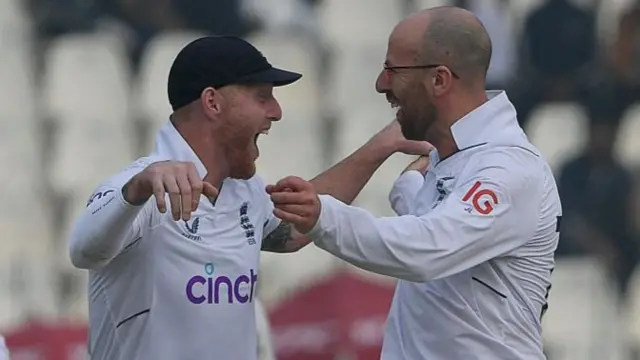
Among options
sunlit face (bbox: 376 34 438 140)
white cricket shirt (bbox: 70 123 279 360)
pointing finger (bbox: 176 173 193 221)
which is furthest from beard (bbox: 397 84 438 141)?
pointing finger (bbox: 176 173 193 221)

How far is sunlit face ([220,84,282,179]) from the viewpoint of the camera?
4.06 meters

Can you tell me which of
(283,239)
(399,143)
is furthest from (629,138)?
(283,239)

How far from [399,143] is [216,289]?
30.8 inches

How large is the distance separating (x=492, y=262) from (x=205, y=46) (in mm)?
865

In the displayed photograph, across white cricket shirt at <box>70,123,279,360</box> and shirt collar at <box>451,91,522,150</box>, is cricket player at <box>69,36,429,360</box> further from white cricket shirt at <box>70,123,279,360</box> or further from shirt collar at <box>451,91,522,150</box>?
shirt collar at <box>451,91,522,150</box>

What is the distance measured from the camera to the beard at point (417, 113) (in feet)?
13.2

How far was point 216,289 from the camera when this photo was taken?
400 centimetres

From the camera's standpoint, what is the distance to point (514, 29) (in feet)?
30.4

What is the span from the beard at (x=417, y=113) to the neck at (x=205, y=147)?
448 mm

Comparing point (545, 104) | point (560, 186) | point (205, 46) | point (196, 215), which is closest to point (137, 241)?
point (196, 215)

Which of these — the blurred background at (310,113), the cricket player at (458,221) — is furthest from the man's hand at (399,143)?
the blurred background at (310,113)

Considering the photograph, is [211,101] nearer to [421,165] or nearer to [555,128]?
[421,165]

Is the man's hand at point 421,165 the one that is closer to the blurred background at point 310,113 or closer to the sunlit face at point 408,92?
the sunlit face at point 408,92

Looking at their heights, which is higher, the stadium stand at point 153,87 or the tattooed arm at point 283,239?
the tattooed arm at point 283,239
